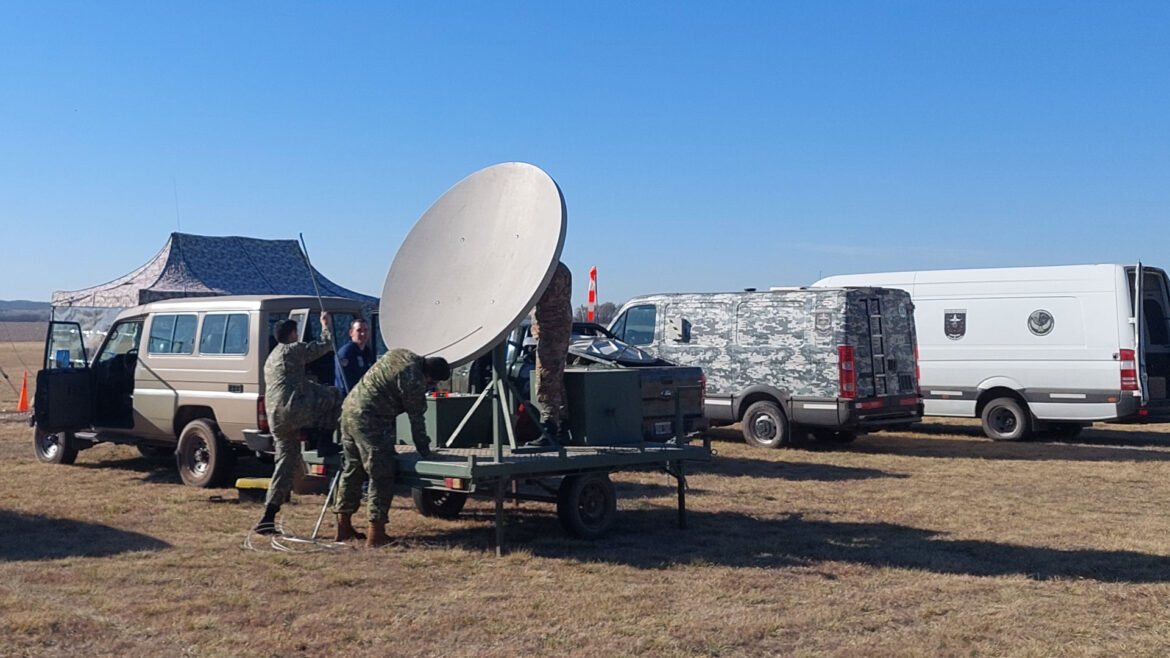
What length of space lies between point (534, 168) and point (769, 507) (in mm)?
3992

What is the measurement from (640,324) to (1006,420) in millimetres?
5496

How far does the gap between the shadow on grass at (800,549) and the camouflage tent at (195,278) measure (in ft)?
39.3

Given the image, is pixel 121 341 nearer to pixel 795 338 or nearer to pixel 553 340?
pixel 553 340

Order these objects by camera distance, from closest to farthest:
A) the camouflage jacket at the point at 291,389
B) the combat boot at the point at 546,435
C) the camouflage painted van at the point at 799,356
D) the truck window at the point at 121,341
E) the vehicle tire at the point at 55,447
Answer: the combat boot at the point at 546,435, the camouflage jacket at the point at 291,389, the truck window at the point at 121,341, the vehicle tire at the point at 55,447, the camouflage painted van at the point at 799,356

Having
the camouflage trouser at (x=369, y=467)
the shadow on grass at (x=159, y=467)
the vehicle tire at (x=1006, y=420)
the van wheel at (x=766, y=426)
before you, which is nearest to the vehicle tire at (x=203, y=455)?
the shadow on grass at (x=159, y=467)

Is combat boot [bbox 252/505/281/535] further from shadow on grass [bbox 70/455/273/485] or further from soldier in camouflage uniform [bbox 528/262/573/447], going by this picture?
shadow on grass [bbox 70/455/273/485]

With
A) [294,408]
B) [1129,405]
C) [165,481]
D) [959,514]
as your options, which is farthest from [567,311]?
[1129,405]

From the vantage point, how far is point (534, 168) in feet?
28.1

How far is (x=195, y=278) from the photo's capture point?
22.2m

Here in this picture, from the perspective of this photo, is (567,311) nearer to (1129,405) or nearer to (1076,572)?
(1076,572)

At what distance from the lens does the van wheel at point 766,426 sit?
15.1 metres

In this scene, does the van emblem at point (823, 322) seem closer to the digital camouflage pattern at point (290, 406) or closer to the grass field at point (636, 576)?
the grass field at point (636, 576)

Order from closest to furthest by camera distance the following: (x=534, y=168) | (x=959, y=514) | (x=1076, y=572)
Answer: (x=1076, y=572) < (x=534, y=168) < (x=959, y=514)

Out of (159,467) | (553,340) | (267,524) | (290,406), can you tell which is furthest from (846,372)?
(159,467)
